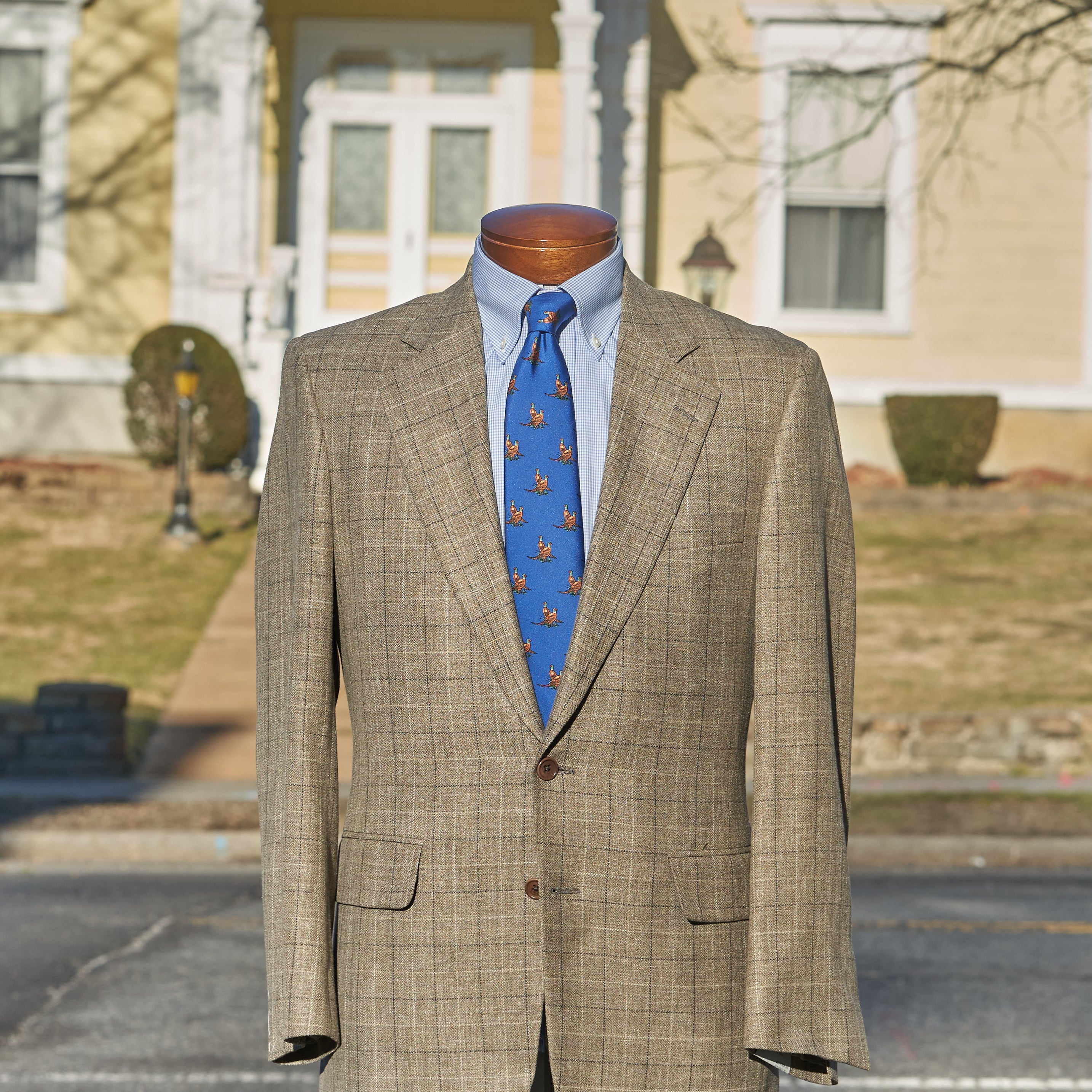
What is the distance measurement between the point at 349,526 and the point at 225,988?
12.2 feet

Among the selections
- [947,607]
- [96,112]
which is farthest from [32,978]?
[96,112]

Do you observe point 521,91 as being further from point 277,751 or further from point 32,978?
point 277,751

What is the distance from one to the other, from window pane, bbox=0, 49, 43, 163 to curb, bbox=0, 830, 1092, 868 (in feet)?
33.8

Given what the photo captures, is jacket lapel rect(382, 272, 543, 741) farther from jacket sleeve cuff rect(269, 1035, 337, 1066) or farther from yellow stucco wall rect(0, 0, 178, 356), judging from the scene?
yellow stucco wall rect(0, 0, 178, 356)

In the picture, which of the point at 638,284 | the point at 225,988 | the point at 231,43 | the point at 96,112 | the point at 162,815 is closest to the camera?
the point at 638,284

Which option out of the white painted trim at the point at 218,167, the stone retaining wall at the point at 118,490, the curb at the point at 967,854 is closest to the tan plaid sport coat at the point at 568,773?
the curb at the point at 967,854

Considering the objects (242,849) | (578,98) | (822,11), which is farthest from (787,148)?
(242,849)

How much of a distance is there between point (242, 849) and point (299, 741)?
19.3 feet

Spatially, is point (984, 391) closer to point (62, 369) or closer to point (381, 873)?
point (62, 369)

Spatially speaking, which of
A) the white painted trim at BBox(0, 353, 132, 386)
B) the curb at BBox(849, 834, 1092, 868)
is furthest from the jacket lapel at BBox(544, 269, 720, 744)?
the white painted trim at BBox(0, 353, 132, 386)

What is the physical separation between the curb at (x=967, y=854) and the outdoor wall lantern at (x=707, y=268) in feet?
20.1

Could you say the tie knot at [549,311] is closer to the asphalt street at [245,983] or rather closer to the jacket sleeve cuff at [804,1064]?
the jacket sleeve cuff at [804,1064]

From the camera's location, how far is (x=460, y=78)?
54.5ft

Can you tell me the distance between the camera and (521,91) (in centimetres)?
1652
